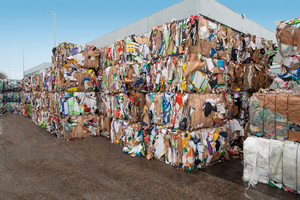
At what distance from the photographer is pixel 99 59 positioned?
244 inches

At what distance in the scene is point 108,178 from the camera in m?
3.19

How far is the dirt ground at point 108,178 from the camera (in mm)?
2682

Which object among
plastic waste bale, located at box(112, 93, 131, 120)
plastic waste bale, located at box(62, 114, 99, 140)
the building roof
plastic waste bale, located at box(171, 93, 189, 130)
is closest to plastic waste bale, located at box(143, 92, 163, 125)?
plastic waste bale, located at box(171, 93, 189, 130)

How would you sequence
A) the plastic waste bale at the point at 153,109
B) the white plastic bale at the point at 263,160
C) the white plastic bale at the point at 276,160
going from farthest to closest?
the plastic waste bale at the point at 153,109
the white plastic bale at the point at 263,160
the white plastic bale at the point at 276,160

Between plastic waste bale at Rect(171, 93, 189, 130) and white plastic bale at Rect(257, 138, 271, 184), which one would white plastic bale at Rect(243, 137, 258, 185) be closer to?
white plastic bale at Rect(257, 138, 271, 184)

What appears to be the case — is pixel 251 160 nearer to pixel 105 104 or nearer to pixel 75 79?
pixel 105 104

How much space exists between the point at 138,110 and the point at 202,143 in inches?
67.2

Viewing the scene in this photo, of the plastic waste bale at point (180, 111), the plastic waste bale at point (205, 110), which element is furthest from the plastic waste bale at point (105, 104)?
the plastic waste bale at point (205, 110)

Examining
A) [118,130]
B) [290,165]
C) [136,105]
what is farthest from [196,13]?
[290,165]

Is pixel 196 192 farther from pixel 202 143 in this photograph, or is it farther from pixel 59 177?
pixel 59 177

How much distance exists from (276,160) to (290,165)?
172 millimetres

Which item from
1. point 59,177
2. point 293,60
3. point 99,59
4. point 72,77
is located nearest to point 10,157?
point 59,177

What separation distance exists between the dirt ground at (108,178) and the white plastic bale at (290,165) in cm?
15

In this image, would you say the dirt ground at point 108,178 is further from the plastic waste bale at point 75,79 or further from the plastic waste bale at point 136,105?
the plastic waste bale at point 75,79
